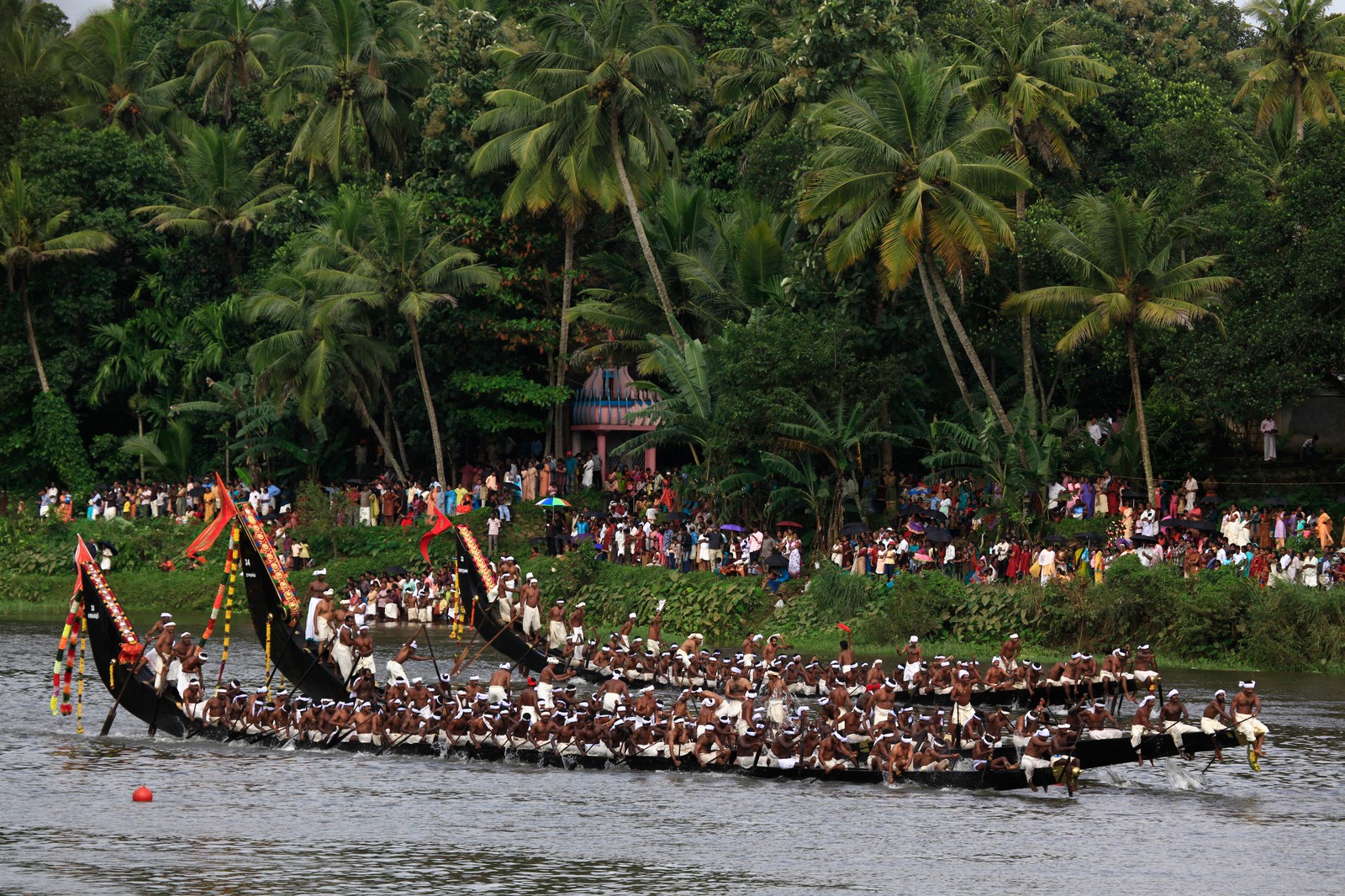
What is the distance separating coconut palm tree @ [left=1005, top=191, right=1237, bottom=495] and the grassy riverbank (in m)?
3.65

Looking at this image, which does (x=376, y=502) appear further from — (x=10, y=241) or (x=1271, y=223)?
(x=1271, y=223)

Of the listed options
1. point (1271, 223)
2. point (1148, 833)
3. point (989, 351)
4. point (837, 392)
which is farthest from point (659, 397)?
point (1148, 833)

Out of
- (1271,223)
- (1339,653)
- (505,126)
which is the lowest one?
(1339,653)

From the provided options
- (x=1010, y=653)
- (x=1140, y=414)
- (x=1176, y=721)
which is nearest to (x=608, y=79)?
(x=1140, y=414)

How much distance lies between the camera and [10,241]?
50.9 metres

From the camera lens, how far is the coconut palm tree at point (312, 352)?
44.3 m

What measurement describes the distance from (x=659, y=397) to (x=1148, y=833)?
21.2 metres

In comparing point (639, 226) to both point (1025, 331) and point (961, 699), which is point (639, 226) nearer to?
point (1025, 331)

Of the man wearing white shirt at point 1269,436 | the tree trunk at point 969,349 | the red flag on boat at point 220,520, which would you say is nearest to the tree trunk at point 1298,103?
the man wearing white shirt at point 1269,436

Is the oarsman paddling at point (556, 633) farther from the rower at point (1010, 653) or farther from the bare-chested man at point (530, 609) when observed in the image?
the rower at point (1010, 653)

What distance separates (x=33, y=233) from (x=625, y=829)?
37.1 metres

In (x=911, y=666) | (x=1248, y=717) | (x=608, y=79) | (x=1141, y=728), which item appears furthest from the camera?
(x=608, y=79)

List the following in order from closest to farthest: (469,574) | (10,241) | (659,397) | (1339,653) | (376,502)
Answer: (1339,653), (469,574), (659,397), (376,502), (10,241)

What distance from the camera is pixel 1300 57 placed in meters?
39.5
